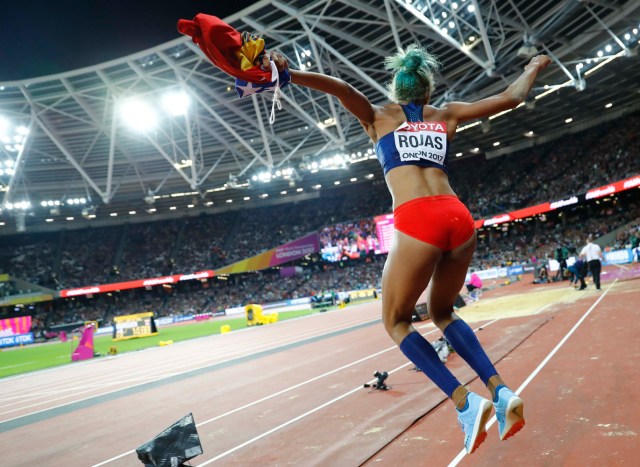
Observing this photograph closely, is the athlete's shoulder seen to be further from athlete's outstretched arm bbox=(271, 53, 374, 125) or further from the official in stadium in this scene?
athlete's outstretched arm bbox=(271, 53, 374, 125)

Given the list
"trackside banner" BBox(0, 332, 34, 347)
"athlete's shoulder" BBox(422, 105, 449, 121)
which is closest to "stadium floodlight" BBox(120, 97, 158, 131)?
"trackside banner" BBox(0, 332, 34, 347)

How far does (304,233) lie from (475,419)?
161 ft

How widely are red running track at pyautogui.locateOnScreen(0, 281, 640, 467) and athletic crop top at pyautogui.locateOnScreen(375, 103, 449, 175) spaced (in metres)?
1.93

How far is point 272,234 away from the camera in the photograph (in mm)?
52844

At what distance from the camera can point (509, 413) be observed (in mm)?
2348

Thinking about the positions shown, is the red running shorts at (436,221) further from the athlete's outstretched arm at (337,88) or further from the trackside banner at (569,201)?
the trackside banner at (569,201)

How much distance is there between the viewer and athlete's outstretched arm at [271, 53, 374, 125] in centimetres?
259

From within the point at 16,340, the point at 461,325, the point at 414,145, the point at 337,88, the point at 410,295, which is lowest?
the point at 461,325

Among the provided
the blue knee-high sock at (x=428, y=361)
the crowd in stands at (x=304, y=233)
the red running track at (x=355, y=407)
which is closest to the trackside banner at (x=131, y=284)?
the crowd in stands at (x=304, y=233)

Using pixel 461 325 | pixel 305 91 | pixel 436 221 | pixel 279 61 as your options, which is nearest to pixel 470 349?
pixel 461 325

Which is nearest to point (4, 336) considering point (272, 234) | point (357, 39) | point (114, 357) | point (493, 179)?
point (114, 357)

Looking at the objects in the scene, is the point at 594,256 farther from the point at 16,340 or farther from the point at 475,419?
the point at 16,340

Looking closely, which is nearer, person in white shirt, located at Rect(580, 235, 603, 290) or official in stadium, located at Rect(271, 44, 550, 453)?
official in stadium, located at Rect(271, 44, 550, 453)

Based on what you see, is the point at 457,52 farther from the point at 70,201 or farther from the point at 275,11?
the point at 70,201
